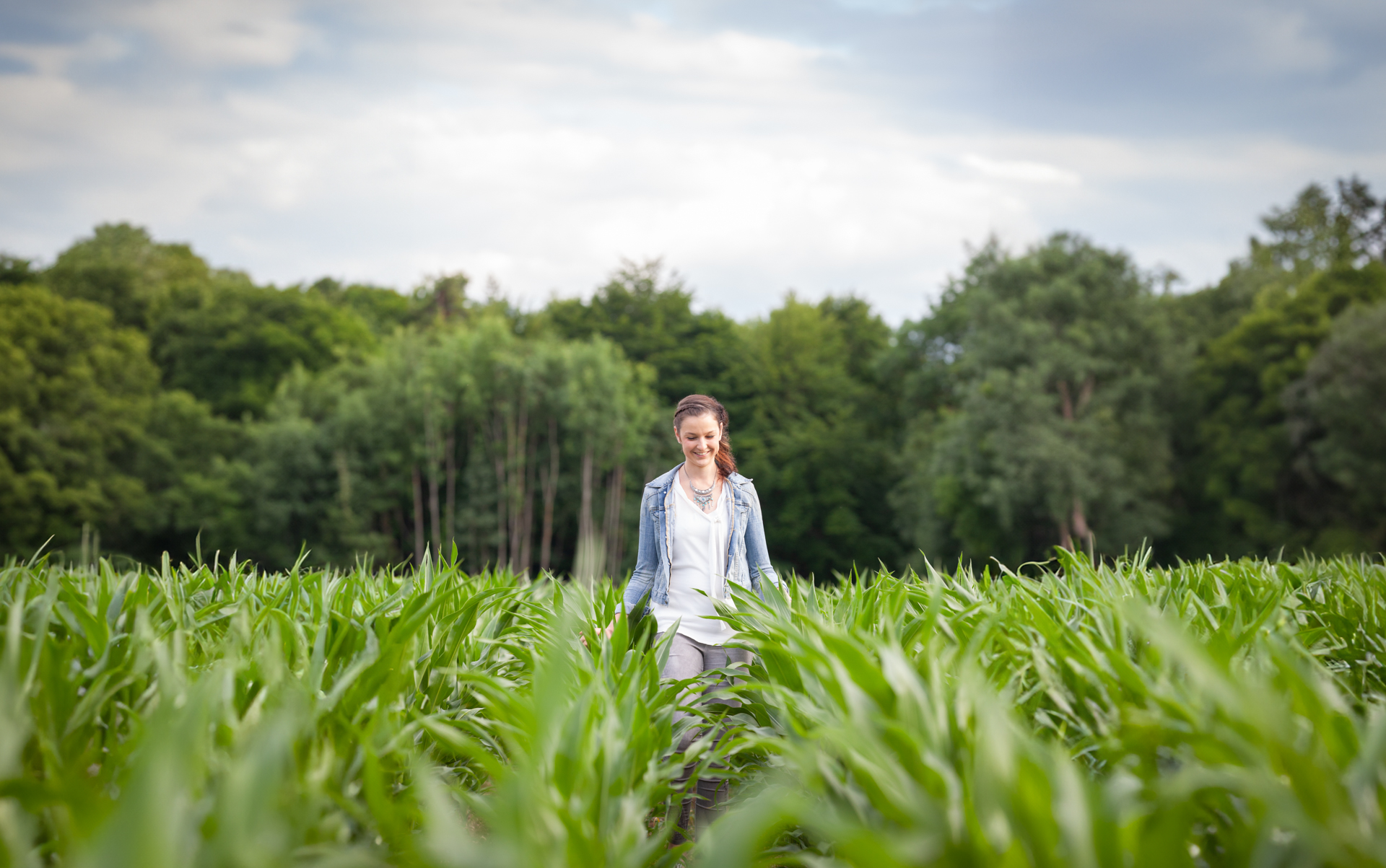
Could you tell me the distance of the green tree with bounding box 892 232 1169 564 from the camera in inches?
837

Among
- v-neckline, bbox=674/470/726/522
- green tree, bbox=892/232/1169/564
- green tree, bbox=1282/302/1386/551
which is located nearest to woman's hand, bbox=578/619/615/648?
v-neckline, bbox=674/470/726/522

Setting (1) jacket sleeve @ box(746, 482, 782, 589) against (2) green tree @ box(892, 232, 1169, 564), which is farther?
(2) green tree @ box(892, 232, 1169, 564)

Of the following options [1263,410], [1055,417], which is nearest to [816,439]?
[1055,417]

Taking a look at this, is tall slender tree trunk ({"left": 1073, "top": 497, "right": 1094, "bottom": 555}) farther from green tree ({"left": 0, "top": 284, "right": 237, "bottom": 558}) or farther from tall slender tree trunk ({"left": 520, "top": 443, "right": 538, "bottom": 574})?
green tree ({"left": 0, "top": 284, "right": 237, "bottom": 558})

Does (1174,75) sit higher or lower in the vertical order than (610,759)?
higher

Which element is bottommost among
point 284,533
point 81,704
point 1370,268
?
point 284,533

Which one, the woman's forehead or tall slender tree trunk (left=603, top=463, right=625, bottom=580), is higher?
the woman's forehead

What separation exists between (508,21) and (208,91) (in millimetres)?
16944

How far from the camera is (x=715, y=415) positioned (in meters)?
3.12

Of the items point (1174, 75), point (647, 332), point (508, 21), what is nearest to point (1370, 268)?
point (1174, 75)

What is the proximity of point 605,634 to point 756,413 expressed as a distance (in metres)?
Answer: 30.0

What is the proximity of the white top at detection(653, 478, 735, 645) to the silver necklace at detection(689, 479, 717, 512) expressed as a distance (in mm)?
21

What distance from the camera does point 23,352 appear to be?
24.8 meters

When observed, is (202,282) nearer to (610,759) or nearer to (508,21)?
(508,21)
